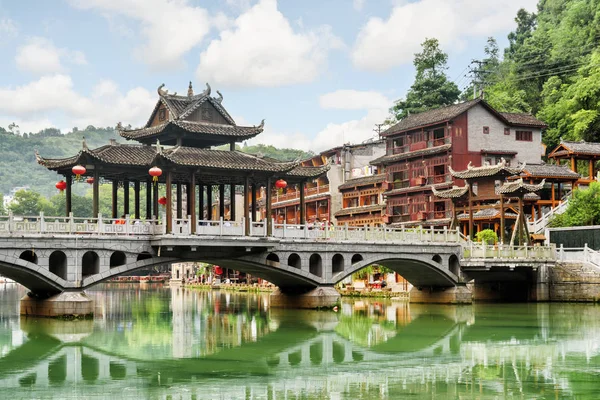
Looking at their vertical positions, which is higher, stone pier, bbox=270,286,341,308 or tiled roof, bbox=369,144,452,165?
tiled roof, bbox=369,144,452,165

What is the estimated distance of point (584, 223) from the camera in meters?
53.2

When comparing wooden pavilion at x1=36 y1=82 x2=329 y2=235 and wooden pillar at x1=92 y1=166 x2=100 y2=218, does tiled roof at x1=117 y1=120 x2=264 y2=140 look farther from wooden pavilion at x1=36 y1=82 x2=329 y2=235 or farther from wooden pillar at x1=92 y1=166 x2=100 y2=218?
wooden pillar at x1=92 y1=166 x2=100 y2=218

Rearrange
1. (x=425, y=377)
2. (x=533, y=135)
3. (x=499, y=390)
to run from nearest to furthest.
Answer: (x=499, y=390) < (x=425, y=377) < (x=533, y=135)

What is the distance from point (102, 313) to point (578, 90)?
138 ft

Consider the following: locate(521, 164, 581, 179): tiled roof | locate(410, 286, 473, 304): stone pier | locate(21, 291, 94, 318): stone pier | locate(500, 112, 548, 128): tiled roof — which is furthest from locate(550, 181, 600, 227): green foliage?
locate(21, 291, 94, 318): stone pier

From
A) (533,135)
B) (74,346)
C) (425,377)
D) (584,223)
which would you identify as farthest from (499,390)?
(533,135)

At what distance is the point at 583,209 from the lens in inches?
2103

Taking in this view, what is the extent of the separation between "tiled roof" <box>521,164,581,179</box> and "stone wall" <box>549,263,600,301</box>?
30.0ft

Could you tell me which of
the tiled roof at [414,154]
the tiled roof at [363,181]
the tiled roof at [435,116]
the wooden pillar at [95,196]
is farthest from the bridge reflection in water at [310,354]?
the tiled roof at [363,181]

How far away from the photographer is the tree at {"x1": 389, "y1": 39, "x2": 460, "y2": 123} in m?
78.8

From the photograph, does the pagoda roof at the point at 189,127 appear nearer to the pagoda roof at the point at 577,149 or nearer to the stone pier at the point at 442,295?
the stone pier at the point at 442,295

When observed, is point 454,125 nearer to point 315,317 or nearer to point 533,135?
point 533,135

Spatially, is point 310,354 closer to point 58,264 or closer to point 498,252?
point 58,264

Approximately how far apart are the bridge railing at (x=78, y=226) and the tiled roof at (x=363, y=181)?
33.7 m
